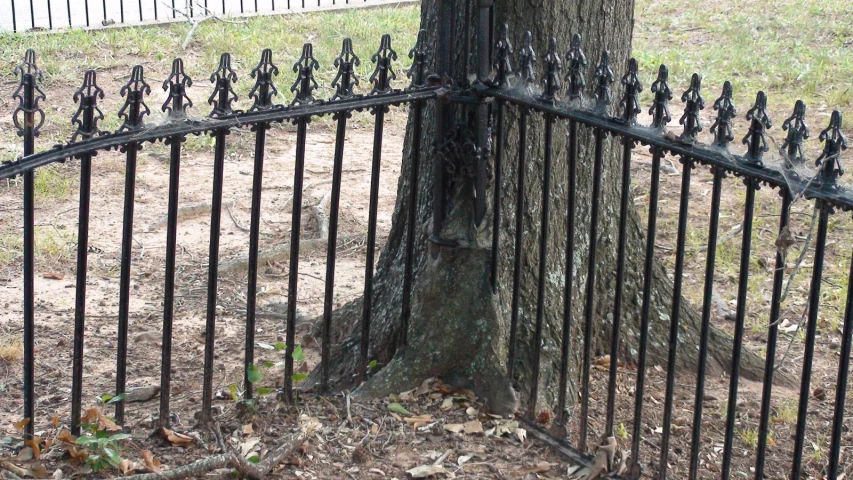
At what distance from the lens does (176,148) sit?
3.24 m

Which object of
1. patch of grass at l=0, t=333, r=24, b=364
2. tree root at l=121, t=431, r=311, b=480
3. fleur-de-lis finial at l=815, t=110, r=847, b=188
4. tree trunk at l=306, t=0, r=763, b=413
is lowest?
patch of grass at l=0, t=333, r=24, b=364

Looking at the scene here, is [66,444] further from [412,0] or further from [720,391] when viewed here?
[412,0]

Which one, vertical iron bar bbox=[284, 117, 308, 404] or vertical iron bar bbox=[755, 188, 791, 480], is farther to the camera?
vertical iron bar bbox=[284, 117, 308, 404]

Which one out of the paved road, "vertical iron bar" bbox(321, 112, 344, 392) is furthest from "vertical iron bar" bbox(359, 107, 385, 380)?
the paved road

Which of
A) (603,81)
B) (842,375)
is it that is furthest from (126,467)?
(842,375)

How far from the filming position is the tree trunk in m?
3.86

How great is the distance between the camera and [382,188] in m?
7.41

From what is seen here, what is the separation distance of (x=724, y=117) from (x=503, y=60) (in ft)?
2.96

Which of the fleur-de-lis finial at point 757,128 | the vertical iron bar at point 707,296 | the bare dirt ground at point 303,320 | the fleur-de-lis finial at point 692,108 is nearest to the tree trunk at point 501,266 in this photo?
the bare dirt ground at point 303,320

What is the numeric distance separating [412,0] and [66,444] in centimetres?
1003

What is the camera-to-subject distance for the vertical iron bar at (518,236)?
3622 millimetres

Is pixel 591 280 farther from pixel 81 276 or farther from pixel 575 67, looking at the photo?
pixel 81 276

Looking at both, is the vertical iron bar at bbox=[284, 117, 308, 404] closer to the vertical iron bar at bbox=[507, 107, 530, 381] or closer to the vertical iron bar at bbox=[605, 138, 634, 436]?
the vertical iron bar at bbox=[507, 107, 530, 381]

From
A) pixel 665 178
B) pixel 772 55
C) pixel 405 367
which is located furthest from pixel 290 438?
pixel 772 55
